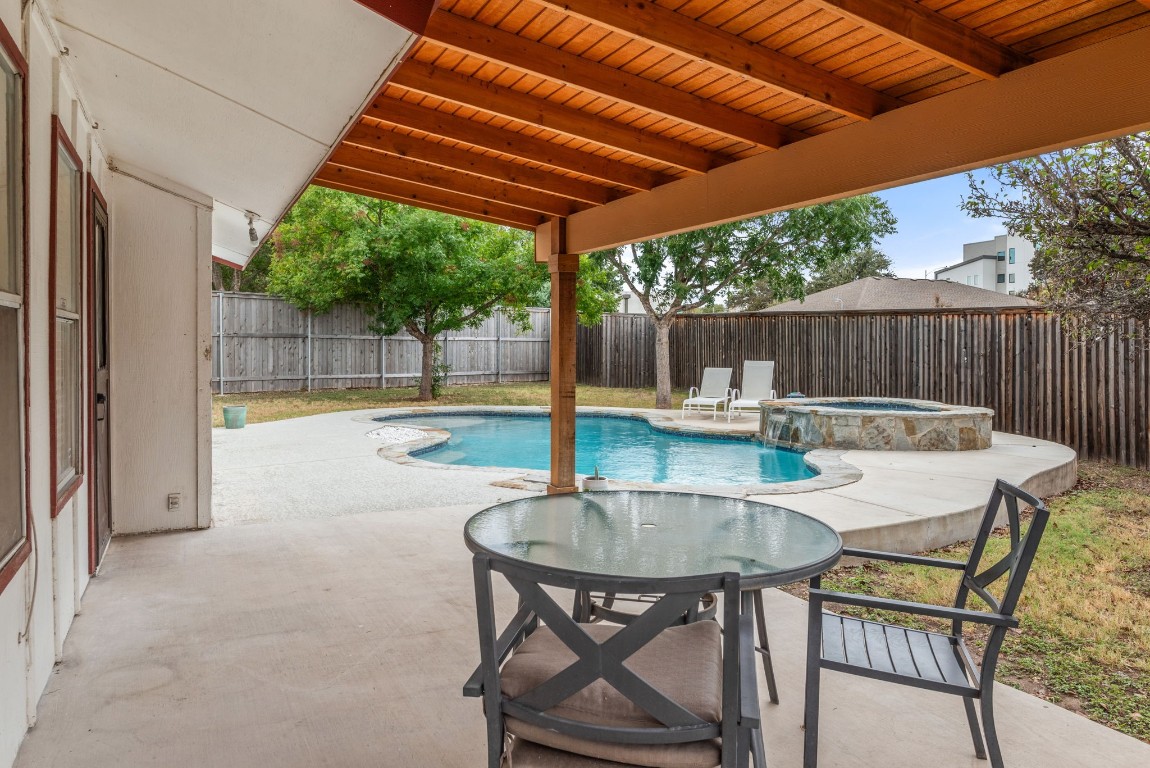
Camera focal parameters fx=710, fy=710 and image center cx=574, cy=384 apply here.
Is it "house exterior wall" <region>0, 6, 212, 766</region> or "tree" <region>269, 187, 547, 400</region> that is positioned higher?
"tree" <region>269, 187, 547, 400</region>

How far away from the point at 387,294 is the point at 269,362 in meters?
3.25

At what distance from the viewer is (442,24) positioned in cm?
256

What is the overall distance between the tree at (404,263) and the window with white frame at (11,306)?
1011cm

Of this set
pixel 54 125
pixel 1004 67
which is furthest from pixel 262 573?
pixel 1004 67

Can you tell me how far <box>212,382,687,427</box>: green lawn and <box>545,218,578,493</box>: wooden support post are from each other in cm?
670

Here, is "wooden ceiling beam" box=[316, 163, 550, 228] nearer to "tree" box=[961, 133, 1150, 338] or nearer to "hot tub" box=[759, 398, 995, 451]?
"tree" box=[961, 133, 1150, 338]

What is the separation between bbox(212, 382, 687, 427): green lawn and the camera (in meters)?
11.5

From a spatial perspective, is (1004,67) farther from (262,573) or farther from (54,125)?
(262,573)

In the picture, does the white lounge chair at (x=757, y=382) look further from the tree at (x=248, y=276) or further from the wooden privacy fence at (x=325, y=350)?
the tree at (x=248, y=276)

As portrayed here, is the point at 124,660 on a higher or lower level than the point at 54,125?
lower

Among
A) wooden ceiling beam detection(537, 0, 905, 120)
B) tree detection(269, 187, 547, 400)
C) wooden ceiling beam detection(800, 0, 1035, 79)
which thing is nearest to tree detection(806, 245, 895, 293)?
tree detection(269, 187, 547, 400)

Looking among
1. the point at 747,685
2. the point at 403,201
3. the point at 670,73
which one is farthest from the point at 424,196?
the point at 747,685

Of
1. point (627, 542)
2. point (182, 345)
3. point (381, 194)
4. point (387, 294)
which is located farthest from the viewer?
point (387, 294)

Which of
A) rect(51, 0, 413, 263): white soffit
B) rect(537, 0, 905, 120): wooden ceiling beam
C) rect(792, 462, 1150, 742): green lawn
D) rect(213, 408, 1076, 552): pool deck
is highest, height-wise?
rect(537, 0, 905, 120): wooden ceiling beam
